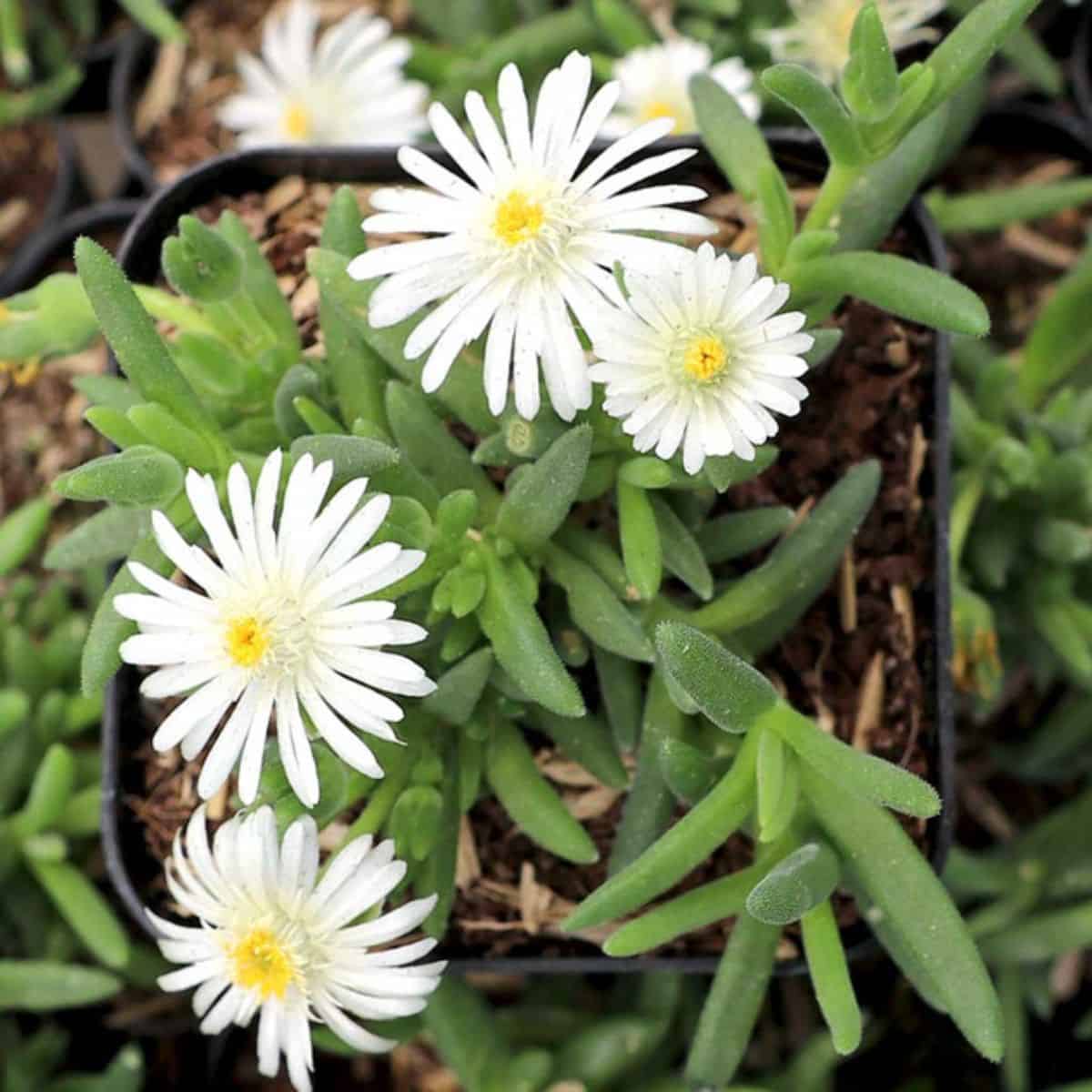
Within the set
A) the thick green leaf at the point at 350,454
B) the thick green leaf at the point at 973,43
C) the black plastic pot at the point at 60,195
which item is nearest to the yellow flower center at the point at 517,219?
the thick green leaf at the point at 350,454

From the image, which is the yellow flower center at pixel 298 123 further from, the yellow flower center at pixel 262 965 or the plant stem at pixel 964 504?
the yellow flower center at pixel 262 965

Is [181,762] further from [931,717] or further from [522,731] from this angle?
[931,717]

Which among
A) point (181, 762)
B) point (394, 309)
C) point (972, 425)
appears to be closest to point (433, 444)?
point (394, 309)

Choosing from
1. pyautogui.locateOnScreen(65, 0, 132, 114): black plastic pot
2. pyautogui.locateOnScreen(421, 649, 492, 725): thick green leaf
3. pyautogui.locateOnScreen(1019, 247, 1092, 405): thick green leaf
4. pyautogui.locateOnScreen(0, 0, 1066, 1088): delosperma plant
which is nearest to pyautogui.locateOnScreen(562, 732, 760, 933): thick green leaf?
pyautogui.locateOnScreen(0, 0, 1066, 1088): delosperma plant

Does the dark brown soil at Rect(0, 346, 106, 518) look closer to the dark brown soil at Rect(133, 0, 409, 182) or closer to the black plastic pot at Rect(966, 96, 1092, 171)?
the dark brown soil at Rect(133, 0, 409, 182)

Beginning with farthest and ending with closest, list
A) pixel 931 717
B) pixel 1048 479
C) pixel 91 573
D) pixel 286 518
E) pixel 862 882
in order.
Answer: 1. pixel 91 573
2. pixel 1048 479
3. pixel 931 717
4. pixel 862 882
5. pixel 286 518
